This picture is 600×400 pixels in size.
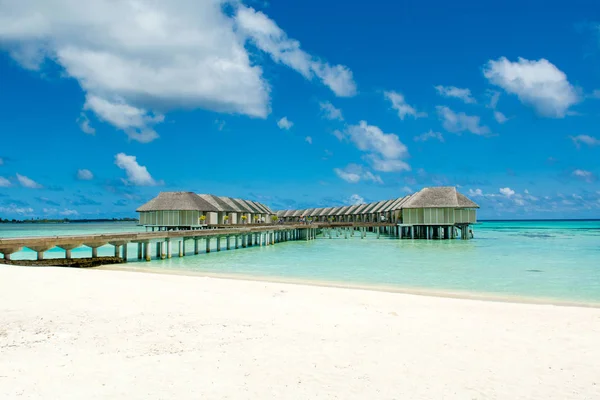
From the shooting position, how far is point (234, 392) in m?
4.78

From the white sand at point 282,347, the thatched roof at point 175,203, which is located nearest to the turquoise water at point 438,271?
the white sand at point 282,347

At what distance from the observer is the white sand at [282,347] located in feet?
16.1

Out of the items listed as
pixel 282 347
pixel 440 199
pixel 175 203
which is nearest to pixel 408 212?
pixel 440 199

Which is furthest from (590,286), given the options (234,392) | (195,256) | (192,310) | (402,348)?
(195,256)

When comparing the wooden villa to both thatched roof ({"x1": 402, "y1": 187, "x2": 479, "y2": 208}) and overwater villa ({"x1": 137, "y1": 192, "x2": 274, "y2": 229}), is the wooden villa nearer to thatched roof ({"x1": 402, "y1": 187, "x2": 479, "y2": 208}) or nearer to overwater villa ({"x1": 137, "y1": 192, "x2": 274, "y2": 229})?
thatched roof ({"x1": 402, "y1": 187, "x2": 479, "y2": 208})

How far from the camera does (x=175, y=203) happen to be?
42.6 m

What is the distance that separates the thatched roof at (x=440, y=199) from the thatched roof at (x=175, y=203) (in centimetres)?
1948

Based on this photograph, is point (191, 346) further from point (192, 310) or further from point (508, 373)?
point (508, 373)

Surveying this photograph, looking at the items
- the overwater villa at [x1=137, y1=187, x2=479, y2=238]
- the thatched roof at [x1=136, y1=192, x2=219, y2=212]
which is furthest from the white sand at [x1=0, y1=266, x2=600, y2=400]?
the overwater villa at [x1=137, y1=187, x2=479, y2=238]

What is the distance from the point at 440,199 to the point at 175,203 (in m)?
24.3

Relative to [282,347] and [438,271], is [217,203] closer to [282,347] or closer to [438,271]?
[438,271]

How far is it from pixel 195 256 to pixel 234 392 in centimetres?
2296

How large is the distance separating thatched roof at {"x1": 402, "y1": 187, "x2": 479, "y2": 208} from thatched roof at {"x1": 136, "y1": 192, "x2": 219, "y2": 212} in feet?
63.9

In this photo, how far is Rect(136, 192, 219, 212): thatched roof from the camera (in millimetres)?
42281
